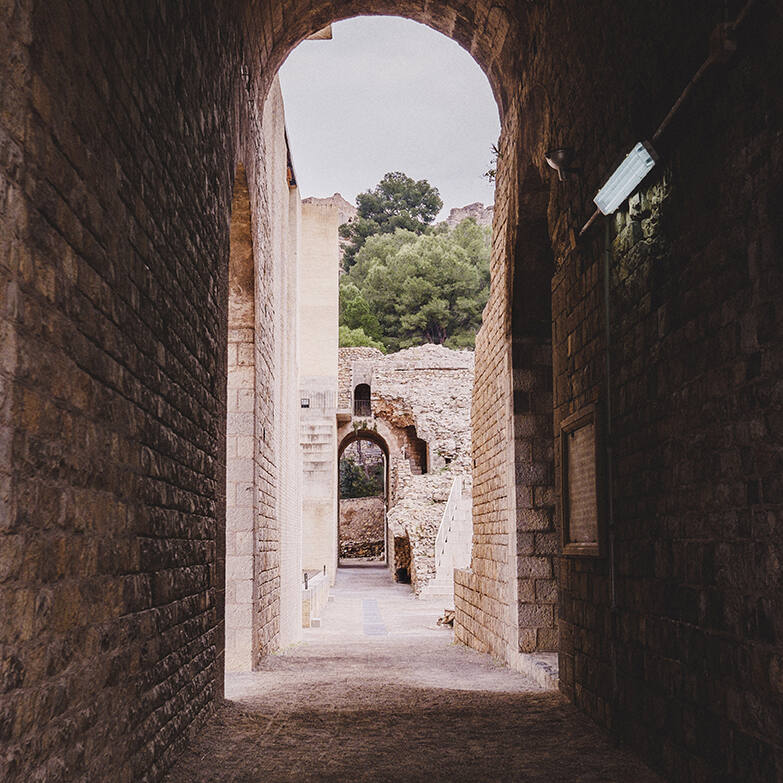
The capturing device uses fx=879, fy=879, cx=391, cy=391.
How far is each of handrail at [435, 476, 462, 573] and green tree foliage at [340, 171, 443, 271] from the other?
3407cm

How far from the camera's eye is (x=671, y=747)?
12.6 ft

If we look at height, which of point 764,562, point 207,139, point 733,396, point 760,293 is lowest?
point 764,562

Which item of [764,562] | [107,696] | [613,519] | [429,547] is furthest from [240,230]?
[429,547]

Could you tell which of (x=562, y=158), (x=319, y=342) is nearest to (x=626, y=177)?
(x=562, y=158)

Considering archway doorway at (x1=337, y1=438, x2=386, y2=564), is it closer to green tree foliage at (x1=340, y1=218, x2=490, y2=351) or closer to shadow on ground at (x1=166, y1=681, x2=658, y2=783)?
green tree foliage at (x1=340, y1=218, x2=490, y2=351)

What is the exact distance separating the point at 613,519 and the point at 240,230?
468 cm

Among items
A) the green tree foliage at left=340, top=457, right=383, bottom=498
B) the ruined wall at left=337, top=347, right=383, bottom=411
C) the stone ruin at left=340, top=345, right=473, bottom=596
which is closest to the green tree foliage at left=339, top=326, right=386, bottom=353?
the ruined wall at left=337, top=347, right=383, bottom=411

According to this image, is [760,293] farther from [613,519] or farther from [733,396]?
[613,519]

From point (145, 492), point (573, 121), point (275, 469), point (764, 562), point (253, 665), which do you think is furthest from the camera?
point (275, 469)

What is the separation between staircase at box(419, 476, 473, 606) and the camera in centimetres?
2094

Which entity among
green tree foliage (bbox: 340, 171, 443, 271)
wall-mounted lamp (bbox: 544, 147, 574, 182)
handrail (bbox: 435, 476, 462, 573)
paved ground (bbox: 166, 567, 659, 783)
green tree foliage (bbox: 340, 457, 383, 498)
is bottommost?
paved ground (bbox: 166, 567, 659, 783)

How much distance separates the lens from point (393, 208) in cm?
5681

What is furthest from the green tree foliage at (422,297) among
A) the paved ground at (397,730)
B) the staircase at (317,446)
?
the paved ground at (397,730)

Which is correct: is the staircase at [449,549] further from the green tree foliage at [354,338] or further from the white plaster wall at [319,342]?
the green tree foliage at [354,338]
